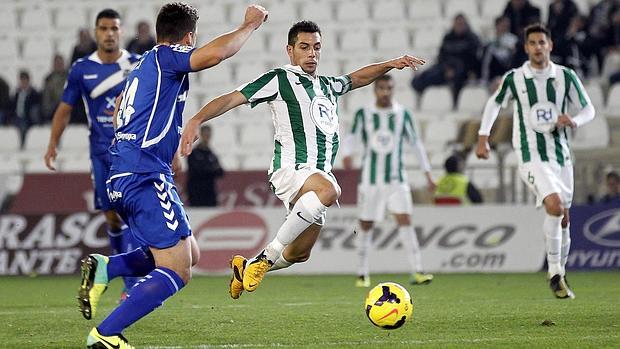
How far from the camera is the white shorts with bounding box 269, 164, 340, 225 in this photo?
8508 millimetres

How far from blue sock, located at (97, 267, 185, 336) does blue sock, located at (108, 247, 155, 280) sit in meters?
0.67

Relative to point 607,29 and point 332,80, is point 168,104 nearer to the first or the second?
point 332,80

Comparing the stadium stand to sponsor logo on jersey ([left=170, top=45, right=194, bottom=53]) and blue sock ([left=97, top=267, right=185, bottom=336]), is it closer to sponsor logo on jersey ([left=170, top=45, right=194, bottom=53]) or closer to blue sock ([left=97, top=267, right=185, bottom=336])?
sponsor logo on jersey ([left=170, top=45, right=194, bottom=53])

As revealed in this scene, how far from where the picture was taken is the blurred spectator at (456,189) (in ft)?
51.0

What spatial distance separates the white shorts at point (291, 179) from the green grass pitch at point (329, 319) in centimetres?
92

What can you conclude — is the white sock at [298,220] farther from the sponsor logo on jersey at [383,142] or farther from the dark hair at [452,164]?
the dark hair at [452,164]

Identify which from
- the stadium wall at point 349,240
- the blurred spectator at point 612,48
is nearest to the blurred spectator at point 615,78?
the blurred spectator at point 612,48

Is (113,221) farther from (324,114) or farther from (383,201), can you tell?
(383,201)

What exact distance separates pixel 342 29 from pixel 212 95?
9.05 feet

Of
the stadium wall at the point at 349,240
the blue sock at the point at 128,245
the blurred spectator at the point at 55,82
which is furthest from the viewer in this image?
the blurred spectator at the point at 55,82

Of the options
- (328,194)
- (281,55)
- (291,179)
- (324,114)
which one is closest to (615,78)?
(281,55)

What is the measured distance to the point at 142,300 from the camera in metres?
6.18

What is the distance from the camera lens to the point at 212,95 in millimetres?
20281

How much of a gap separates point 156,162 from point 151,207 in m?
0.32
